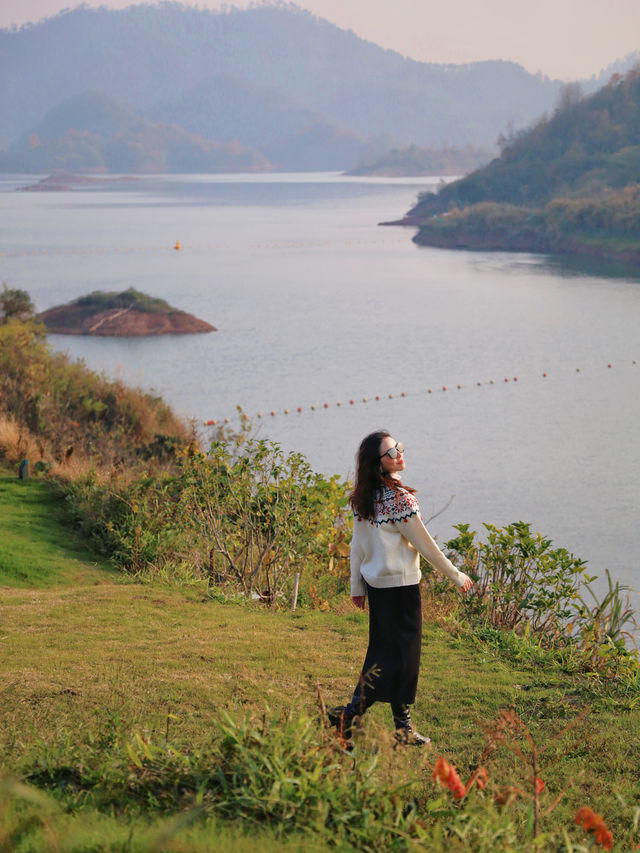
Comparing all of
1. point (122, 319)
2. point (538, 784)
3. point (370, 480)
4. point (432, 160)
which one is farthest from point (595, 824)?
point (432, 160)

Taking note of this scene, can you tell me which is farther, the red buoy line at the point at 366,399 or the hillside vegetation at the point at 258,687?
the red buoy line at the point at 366,399

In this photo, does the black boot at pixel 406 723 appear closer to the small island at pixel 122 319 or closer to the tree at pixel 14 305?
the tree at pixel 14 305

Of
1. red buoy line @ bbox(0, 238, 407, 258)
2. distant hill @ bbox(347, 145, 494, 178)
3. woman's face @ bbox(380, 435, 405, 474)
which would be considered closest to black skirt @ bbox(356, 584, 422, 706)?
woman's face @ bbox(380, 435, 405, 474)

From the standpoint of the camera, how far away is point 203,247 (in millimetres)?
76438

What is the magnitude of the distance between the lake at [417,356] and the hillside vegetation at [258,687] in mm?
6159

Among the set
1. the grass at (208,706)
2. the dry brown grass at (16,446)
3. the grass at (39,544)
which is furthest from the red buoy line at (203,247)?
the grass at (208,706)

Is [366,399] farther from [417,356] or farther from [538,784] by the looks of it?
[538,784]

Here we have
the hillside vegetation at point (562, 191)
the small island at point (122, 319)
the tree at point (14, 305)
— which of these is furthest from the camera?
the hillside vegetation at point (562, 191)

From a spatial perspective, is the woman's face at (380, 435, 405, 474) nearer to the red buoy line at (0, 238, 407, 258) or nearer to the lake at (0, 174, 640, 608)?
the lake at (0, 174, 640, 608)

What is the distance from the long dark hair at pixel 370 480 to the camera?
167 inches

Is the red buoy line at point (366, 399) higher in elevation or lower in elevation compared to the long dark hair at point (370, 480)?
lower

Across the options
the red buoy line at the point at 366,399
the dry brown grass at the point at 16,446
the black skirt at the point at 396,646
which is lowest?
the red buoy line at the point at 366,399

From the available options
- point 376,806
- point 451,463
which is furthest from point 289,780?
point 451,463

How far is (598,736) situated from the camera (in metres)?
4.56
